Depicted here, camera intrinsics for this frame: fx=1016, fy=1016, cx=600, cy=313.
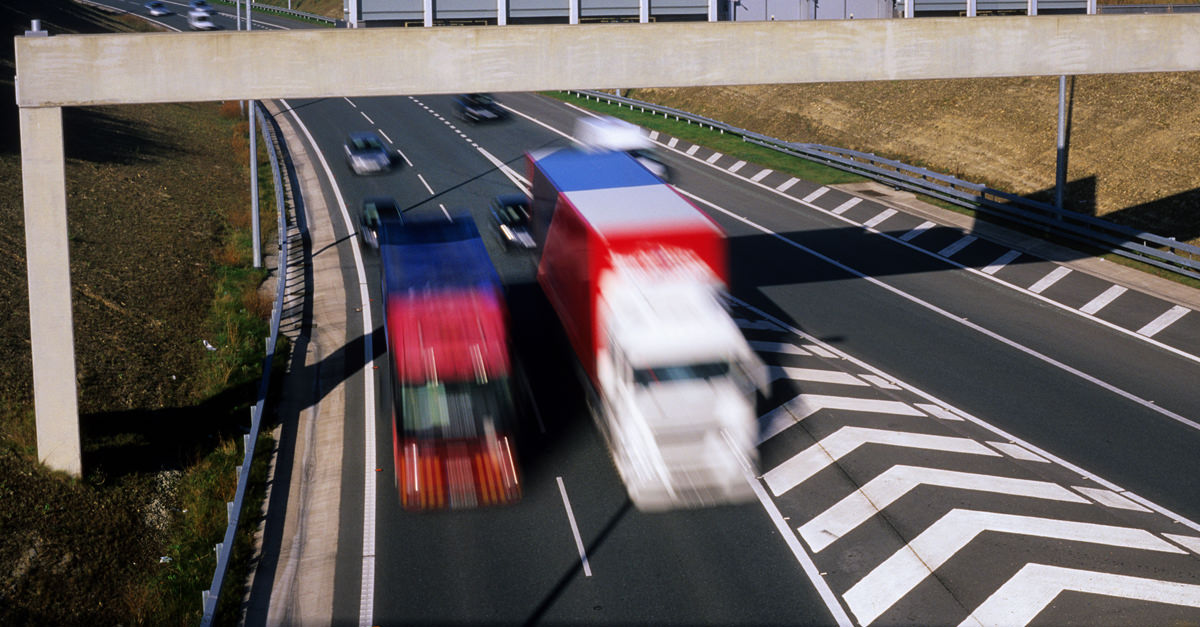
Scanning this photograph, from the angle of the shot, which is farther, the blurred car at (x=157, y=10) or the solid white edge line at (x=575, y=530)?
the blurred car at (x=157, y=10)

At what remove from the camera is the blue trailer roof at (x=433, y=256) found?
2094 centimetres

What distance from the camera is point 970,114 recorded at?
49906 millimetres

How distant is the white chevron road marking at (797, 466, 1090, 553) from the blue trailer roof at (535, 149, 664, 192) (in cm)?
846

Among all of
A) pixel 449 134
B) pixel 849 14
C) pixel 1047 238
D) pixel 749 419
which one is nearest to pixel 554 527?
pixel 749 419

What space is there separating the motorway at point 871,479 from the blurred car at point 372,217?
7.04 feet

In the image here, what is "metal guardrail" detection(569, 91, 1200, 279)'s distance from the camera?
30.1 meters

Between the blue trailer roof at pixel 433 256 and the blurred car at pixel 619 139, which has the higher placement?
the blurred car at pixel 619 139

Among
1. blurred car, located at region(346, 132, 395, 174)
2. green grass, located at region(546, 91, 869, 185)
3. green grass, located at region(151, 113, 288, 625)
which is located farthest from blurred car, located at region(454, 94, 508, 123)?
green grass, located at region(151, 113, 288, 625)

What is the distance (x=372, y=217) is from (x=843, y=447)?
21014mm

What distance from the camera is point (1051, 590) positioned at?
15.5 metres

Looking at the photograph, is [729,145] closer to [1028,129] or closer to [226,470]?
[1028,129]

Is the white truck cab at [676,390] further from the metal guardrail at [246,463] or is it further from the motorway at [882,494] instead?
the metal guardrail at [246,463]

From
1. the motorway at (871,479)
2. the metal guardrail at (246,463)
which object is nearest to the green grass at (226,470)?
the metal guardrail at (246,463)

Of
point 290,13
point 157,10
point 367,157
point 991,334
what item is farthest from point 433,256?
point 157,10
